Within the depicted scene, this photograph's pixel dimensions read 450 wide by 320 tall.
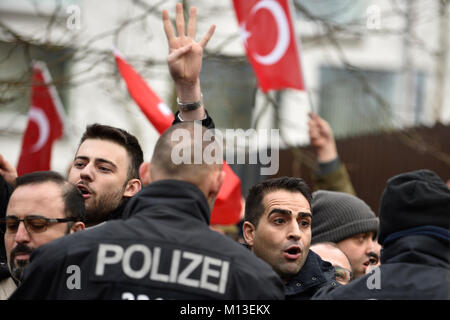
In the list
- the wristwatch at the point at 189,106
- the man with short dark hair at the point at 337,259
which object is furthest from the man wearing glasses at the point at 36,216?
the man with short dark hair at the point at 337,259

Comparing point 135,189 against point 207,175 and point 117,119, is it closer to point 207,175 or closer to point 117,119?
point 207,175

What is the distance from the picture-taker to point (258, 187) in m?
4.61


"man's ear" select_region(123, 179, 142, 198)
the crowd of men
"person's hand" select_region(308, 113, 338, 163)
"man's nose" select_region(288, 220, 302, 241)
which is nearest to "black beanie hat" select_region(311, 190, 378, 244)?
the crowd of men

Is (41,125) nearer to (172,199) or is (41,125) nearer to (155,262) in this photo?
(172,199)

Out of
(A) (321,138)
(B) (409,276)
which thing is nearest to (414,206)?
(B) (409,276)

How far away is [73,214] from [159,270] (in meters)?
1.06

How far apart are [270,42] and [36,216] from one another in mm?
3860

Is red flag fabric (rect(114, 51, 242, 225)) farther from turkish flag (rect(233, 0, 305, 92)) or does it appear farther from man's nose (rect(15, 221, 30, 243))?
man's nose (rect(15, 221, 30, 243))

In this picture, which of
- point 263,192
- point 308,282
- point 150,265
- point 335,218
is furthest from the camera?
point 335,218

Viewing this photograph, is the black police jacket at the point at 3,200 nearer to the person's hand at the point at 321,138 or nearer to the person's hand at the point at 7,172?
the person's hand at the point at 7,172

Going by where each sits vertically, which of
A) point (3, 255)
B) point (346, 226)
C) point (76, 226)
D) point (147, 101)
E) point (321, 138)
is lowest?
point (346, 226)

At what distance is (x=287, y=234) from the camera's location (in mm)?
4285

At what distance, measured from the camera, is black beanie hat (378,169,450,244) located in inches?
135
